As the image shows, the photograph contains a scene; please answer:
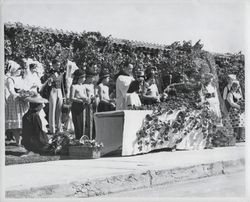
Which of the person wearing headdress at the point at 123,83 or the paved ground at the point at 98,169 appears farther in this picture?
the person wearing headdress at the point at 123,83

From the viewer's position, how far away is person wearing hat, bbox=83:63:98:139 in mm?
6242

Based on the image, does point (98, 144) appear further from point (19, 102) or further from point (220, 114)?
point (220, 114)

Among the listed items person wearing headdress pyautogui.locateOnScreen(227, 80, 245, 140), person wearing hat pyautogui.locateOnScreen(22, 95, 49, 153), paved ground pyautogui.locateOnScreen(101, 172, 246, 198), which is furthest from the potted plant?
person wearing headdress pyautogui.locateOnScreen(227, 80, 245, 140)

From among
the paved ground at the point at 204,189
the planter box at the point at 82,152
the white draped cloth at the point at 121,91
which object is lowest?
the paved ground at the point at 204,189

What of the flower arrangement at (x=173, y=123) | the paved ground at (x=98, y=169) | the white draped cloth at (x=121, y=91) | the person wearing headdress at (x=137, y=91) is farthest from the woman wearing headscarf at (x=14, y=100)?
the flower arrangement at (x=173, y=123)

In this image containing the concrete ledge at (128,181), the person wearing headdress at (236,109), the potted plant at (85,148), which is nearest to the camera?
the concrete ledge at (128,181)

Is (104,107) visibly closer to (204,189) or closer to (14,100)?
(14,100)

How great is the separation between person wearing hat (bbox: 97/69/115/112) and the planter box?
0.50 meters

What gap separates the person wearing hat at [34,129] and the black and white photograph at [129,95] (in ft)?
0.04

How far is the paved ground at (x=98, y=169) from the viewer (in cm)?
559

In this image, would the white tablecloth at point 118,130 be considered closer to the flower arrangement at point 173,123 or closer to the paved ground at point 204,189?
the flower arrangement at point 173,123

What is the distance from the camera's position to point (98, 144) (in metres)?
6.21

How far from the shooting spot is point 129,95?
633cm

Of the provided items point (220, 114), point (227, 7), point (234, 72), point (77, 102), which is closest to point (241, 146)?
point (220, 114)
